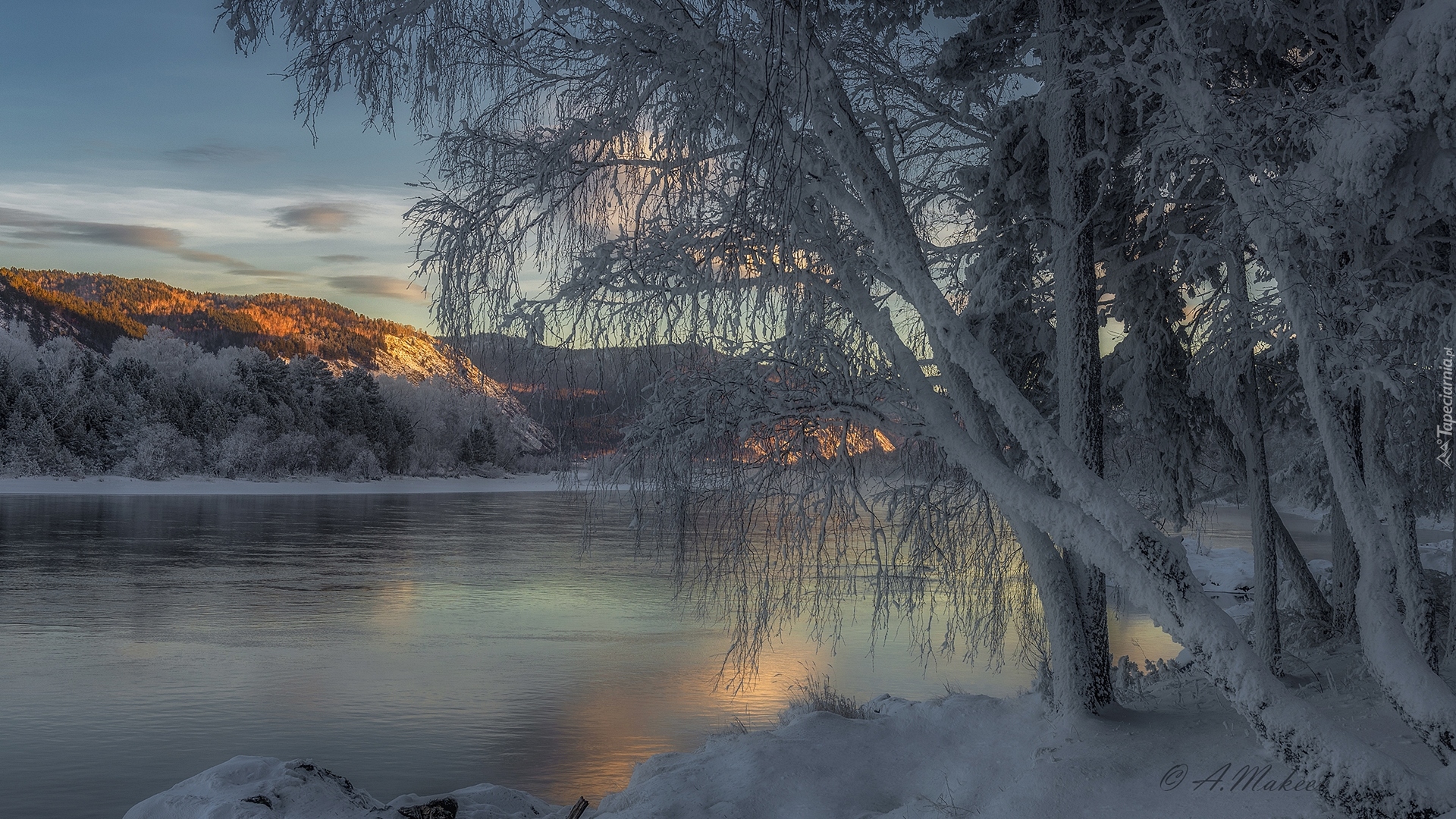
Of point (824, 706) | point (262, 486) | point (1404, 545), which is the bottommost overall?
point (262, 486)

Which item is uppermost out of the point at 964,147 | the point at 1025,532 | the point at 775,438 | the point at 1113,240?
the point at 964,147

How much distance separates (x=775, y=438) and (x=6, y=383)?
2877 inches

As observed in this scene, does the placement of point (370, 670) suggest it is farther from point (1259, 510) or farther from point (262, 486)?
point (262, 486)

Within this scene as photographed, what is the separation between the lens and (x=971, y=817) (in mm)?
6902

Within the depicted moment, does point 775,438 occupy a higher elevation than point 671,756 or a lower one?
higher

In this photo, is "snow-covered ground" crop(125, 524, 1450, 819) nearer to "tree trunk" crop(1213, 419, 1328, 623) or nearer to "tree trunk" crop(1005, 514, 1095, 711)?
"tree trunk" crop(1005, 514, 1095, 711)

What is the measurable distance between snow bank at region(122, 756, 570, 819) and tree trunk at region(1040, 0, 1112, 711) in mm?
5673

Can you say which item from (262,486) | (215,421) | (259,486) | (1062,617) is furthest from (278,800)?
(215,421)

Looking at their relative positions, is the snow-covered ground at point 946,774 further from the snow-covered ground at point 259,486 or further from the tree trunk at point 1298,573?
the snow-covered ground at point 259,486

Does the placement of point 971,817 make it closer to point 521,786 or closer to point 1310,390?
point 1310,390

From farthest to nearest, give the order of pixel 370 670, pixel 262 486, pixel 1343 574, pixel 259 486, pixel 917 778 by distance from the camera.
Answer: pixel 262 486
pixel 259 486
pixel 370 670
pixel 1343 574
pixel 917 778

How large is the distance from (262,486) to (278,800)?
70.9 m

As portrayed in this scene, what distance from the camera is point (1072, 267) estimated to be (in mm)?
9242

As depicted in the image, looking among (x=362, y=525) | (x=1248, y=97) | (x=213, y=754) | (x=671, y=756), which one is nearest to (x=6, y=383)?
(x=362, y=525)
